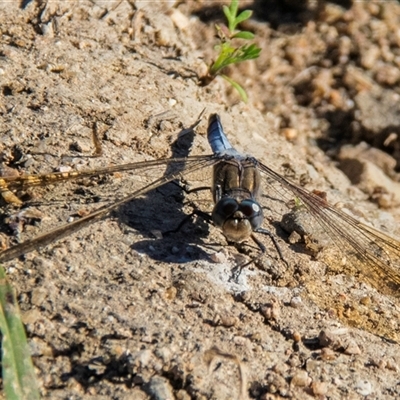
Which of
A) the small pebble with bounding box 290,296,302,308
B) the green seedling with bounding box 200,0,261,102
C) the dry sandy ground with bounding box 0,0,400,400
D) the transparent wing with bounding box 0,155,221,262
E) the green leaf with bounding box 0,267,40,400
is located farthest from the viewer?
the green seedling with bounding box 200,0,261,102

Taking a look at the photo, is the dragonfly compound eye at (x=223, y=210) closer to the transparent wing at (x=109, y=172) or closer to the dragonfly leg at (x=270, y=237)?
the dragonfly leg at (x=270, y=237)

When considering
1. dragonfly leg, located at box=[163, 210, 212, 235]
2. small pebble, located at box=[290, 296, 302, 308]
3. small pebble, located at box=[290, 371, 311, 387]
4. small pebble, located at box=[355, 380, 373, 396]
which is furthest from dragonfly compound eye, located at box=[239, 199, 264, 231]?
small pebble, located at box=[355, 380, 373, 396]

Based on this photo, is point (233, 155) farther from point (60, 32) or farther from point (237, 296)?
point (60, 32)

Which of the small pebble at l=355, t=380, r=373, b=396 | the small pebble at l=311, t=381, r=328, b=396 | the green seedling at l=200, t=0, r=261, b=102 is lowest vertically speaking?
the small pebble at l=355, t=380, r=373, b=396

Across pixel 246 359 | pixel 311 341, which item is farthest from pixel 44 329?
pixel 311 341

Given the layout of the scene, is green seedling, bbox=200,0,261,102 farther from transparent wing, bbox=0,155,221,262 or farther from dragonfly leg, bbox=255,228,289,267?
dragonfly leg, bbox=255,228,289,267

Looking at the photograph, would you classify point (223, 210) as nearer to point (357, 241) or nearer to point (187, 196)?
point (187, 196)

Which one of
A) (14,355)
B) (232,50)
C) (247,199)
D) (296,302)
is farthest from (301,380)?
(232,50)
